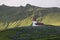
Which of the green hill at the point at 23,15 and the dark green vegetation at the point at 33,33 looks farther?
the green hill at the point at 23,15

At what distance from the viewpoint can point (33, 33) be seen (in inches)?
141

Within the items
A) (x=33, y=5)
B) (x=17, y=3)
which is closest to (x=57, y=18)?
(x=33, y=5)

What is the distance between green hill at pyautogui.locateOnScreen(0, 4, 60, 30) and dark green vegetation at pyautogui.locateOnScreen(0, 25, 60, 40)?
25 cm

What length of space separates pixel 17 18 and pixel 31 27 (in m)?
0.43

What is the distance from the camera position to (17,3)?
15.4 feet

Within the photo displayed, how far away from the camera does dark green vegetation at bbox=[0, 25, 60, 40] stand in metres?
3.32

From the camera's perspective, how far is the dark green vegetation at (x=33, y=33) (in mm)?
3316

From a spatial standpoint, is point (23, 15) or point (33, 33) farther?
point (23, 15)

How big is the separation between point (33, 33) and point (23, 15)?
83cm

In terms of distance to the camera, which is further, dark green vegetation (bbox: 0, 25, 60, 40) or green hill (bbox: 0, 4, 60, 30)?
green hill (bbox: 0, 4, 60, 30)

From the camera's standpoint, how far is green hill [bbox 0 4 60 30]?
4.18m

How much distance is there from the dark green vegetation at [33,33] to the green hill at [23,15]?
0.25 m

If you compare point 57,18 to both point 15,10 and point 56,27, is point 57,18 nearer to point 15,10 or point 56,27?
point 56,27

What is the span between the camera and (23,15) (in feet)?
14.3
